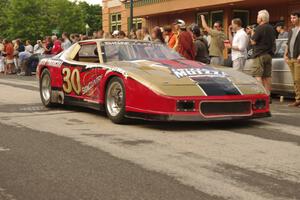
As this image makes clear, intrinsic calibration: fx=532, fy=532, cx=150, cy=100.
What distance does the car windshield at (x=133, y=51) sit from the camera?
8227 mm

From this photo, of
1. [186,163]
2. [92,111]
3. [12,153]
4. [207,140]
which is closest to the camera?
[186,163]

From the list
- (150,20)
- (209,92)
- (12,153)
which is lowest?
(12,153)

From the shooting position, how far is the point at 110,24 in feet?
125

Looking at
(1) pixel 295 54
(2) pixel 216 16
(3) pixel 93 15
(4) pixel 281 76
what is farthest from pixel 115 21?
(3) pixel 93 15

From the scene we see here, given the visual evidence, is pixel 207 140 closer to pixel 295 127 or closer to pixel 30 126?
pixel 295 127

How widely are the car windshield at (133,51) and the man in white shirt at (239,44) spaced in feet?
9.12

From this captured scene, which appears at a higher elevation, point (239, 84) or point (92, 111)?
point (239, 84)

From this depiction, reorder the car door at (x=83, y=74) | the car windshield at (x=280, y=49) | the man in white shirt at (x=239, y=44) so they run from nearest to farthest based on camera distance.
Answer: the car door at (x=83, y=74) < the man in white shirt at (x=239, y=44) < the car windshield at (x=280, y=49)

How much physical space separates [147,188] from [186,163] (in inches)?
35.9

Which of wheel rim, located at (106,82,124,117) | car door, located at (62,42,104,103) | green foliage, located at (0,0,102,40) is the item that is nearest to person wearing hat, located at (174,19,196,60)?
car door, located at (62,42,104,103)

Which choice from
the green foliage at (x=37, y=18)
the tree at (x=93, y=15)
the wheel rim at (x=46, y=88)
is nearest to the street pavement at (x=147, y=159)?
the wheel rim at (x=46, y=88)

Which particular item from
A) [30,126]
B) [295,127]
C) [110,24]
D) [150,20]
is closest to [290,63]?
[295,127]

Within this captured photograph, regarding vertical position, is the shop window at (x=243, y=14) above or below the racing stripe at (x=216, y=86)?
above

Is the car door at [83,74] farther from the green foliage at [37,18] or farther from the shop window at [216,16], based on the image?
the green foliage at [37,18]
